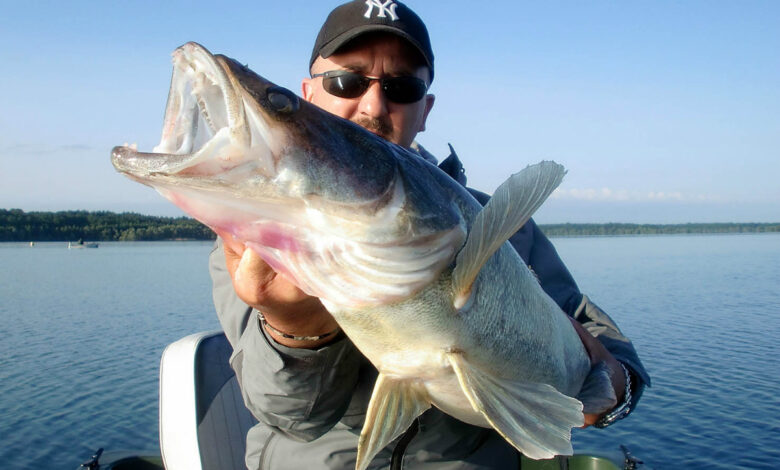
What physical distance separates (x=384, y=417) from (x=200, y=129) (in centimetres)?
120

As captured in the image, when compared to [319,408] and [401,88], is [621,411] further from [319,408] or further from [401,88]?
[401,88]

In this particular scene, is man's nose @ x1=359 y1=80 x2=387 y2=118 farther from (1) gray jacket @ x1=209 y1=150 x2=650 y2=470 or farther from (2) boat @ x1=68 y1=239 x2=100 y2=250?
(2) boat @ x1=68 y1=239 x2=100 y2=250

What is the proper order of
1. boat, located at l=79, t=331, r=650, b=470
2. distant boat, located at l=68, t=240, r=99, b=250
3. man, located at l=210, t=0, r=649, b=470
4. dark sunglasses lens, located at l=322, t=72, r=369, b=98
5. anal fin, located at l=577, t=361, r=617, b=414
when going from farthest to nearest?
distant boat, located at l=68, t=240, r=99, b=250, boat, located at l=79, t=331, r=650, b=470, dark sunglasses lens, located at l=322, t=72, r=369, b=98, anal fin, located at l=577, t=361, r=617, b=414, man, located at l=210, t=0, r=649, b=470

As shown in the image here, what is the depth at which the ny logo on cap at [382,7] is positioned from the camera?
127 inches

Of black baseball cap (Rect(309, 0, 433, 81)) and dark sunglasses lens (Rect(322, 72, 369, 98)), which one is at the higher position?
black baseball cap (Rect(309, 0, 433, 81))

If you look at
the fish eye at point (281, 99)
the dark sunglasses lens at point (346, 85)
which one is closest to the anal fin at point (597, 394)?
the dark sunglasses lens at point (346, 85)

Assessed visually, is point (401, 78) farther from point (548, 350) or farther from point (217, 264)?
point (548, 350)

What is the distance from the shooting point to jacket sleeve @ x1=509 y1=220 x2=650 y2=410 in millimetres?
3508

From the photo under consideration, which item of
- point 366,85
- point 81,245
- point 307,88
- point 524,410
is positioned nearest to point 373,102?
point 366,85

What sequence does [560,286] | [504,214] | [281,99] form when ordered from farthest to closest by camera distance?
[560,286]
[504,214]
[281,99]

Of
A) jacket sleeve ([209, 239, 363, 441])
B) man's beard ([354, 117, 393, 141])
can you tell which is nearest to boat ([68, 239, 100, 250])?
man's beard ([354, 117, 393, 141])

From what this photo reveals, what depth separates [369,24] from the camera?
10.4 feet

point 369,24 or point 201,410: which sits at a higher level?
point 369,24

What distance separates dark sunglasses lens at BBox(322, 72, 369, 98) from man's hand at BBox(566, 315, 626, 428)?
5.55ft
